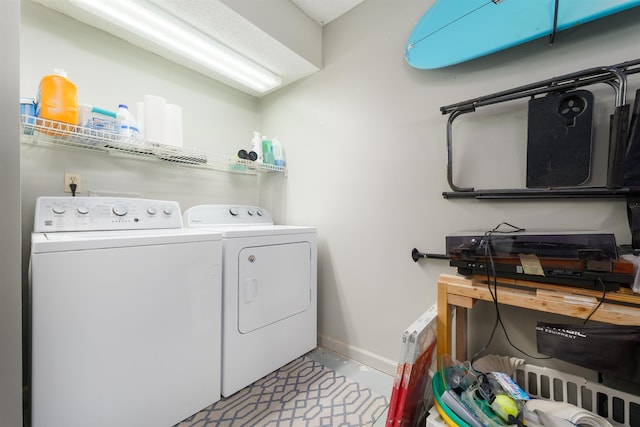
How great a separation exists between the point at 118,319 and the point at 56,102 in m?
1.07

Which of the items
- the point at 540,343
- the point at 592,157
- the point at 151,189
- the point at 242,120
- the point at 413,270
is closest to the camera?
the point at 540,343

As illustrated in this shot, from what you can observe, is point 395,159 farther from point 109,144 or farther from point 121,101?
point 121,101

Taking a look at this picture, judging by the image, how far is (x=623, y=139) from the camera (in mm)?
958

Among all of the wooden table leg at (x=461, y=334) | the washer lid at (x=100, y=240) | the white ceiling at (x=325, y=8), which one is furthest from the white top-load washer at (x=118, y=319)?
the white ceiling at (x=325, y=8)

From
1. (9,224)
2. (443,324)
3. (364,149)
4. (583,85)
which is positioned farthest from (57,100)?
(583,85)

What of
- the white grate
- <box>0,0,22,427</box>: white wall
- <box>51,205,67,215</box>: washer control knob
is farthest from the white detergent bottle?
the white grate

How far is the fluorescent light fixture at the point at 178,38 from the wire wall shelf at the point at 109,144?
0.67 m

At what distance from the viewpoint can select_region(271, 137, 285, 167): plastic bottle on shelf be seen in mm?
2205

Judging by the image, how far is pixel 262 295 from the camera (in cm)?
155

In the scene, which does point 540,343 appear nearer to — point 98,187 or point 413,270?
point 413,270

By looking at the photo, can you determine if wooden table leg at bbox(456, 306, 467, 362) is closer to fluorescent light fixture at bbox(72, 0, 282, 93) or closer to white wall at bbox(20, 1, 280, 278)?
white wall at bbox(20, 1, 280, 278)

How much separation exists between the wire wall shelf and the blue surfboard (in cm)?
134

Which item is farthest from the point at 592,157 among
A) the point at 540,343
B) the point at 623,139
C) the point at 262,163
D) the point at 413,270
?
the point at 262,163

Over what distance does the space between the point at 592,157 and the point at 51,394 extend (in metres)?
2.30
